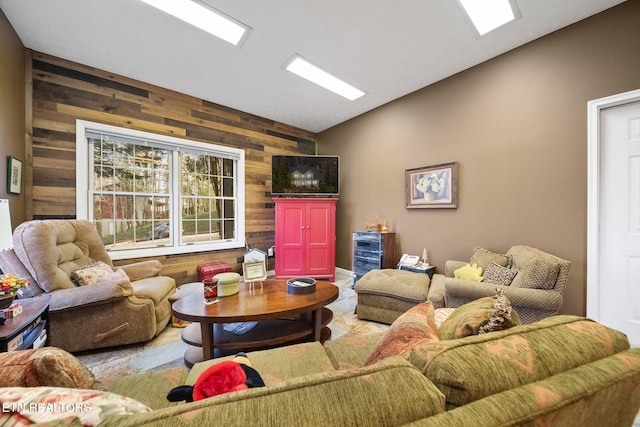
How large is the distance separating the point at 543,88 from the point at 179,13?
3.56 m

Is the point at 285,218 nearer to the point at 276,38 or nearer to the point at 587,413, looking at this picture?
the point at 276,38

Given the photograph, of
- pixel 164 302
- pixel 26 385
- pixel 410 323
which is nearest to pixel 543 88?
pixel 410 323

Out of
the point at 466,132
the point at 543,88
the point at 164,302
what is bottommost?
the point at 164,302

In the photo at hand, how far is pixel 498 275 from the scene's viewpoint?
219 cm

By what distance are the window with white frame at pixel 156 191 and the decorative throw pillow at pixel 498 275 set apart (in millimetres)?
3491

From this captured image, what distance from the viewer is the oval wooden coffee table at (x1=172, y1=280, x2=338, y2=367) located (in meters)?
1.60

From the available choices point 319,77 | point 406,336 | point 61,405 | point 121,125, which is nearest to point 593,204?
point 406,336

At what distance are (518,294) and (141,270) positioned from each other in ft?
12.3

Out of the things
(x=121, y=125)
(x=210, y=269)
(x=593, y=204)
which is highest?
(x=121, y=125)

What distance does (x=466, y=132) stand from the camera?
2996 mm

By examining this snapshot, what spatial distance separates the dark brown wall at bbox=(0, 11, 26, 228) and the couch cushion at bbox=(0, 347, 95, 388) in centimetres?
243

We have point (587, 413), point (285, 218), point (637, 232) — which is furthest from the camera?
point (285, 218)

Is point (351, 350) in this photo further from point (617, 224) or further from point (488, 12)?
point (488, 12)

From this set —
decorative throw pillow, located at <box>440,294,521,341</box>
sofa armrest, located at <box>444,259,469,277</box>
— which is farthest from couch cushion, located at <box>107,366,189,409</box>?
sofa armrest, located at <box>444,259,469,277</box>
